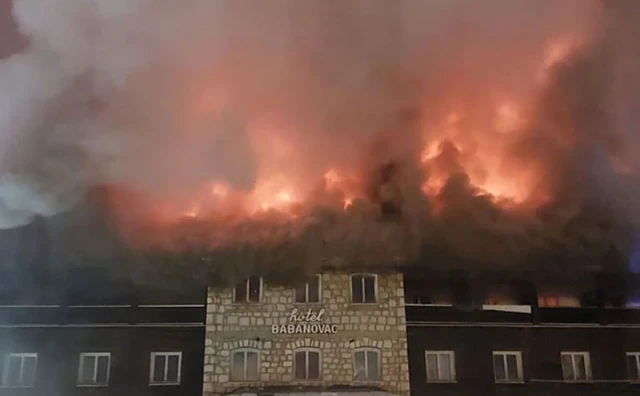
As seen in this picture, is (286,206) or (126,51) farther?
(286,206)

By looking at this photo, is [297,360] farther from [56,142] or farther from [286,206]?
[56,142]

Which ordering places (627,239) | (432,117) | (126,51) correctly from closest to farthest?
(126,51)
(432,117)
(627,239)

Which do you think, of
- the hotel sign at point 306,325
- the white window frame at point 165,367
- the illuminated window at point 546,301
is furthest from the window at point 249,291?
the illuminated window at point 546,301

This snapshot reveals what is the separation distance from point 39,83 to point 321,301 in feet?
16.5

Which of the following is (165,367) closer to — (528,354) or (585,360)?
(528,354)

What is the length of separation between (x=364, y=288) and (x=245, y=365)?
210 centimetres

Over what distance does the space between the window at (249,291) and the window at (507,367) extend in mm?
3683

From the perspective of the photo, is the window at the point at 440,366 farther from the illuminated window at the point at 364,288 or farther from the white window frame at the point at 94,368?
the white window frame at the point at 94,368

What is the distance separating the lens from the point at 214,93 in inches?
370

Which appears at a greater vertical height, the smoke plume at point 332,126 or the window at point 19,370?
the smoke plume at point 332,126

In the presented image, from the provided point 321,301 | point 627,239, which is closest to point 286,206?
point 321,301

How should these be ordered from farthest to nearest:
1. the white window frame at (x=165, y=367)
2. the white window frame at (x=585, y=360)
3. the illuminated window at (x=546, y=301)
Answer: the illuminated window at (x=546, y=301), the white window frame at (x=585, y=360), the white window frame at (x=165, y=367)

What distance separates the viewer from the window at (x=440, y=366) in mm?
10023

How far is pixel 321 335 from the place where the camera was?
999cm
